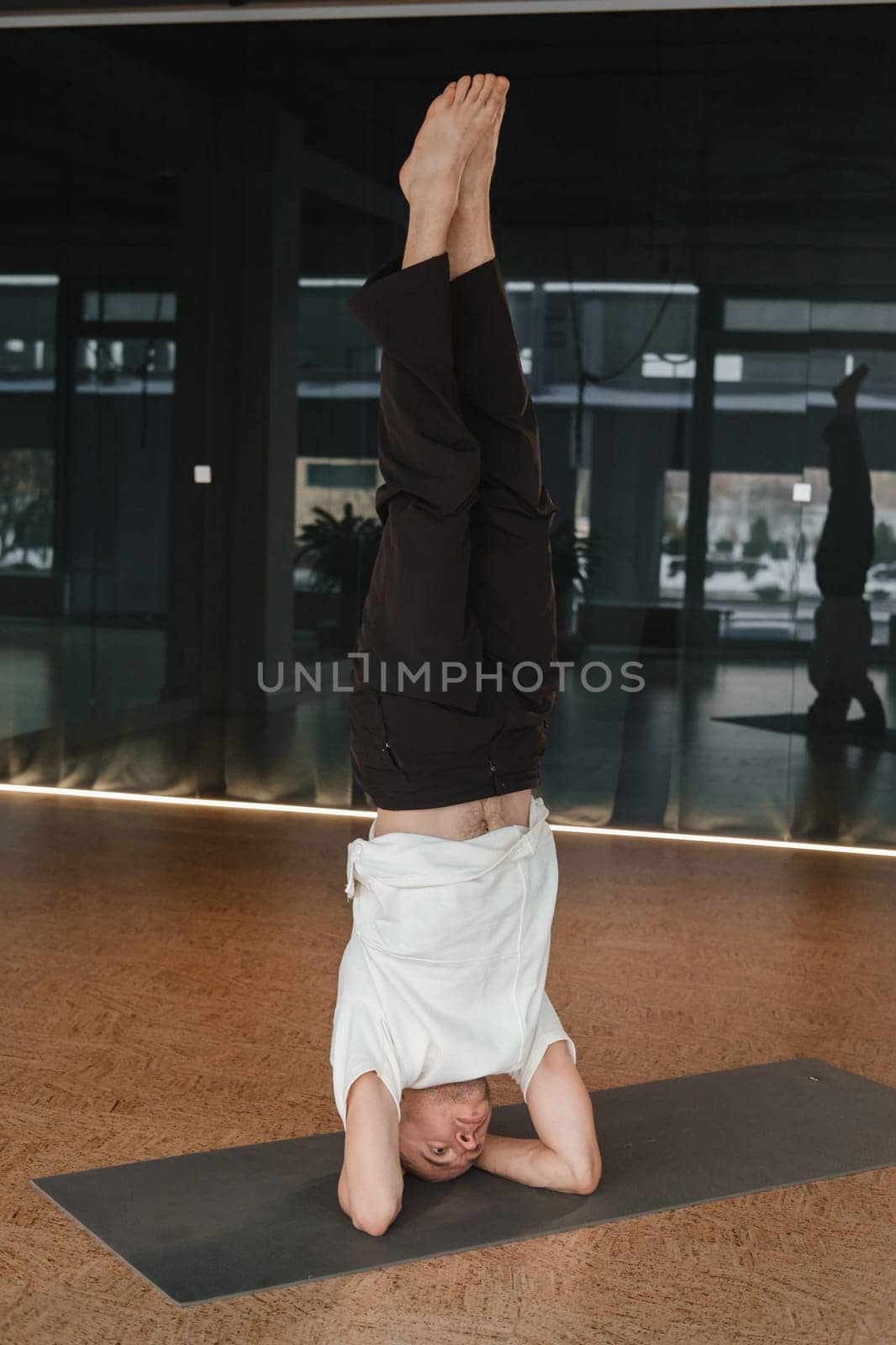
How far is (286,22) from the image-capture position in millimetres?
5254

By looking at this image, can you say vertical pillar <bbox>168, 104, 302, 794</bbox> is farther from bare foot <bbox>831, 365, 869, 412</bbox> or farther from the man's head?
the man's head

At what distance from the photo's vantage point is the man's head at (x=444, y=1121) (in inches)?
92.0

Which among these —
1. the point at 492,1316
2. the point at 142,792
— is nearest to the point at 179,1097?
the point at 492,1316

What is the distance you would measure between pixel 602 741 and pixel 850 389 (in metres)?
1.55

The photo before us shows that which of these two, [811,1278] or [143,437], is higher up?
[143,437]

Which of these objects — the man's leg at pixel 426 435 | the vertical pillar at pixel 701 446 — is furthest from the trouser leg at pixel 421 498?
the vertical pillar at pixel 701 446

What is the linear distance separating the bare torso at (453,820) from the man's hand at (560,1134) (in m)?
0.40

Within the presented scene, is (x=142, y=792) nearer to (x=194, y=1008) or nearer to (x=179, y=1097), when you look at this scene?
(x=194, y=1008)

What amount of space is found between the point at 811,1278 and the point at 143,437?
4.29 m

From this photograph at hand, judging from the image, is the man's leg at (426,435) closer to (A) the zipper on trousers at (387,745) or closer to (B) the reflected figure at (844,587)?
(A) the zipper on trousers at (387,745)

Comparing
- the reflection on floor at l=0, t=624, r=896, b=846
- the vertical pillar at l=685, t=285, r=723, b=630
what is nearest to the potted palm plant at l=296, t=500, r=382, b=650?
the reflection on floor at l=0, t=624, r=896, b=846

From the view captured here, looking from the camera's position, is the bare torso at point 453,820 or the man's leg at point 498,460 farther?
the bare torso at point 453,820

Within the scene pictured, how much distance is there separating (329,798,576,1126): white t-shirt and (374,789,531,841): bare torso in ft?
0.07

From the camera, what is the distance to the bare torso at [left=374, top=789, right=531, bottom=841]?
2.42 metres
